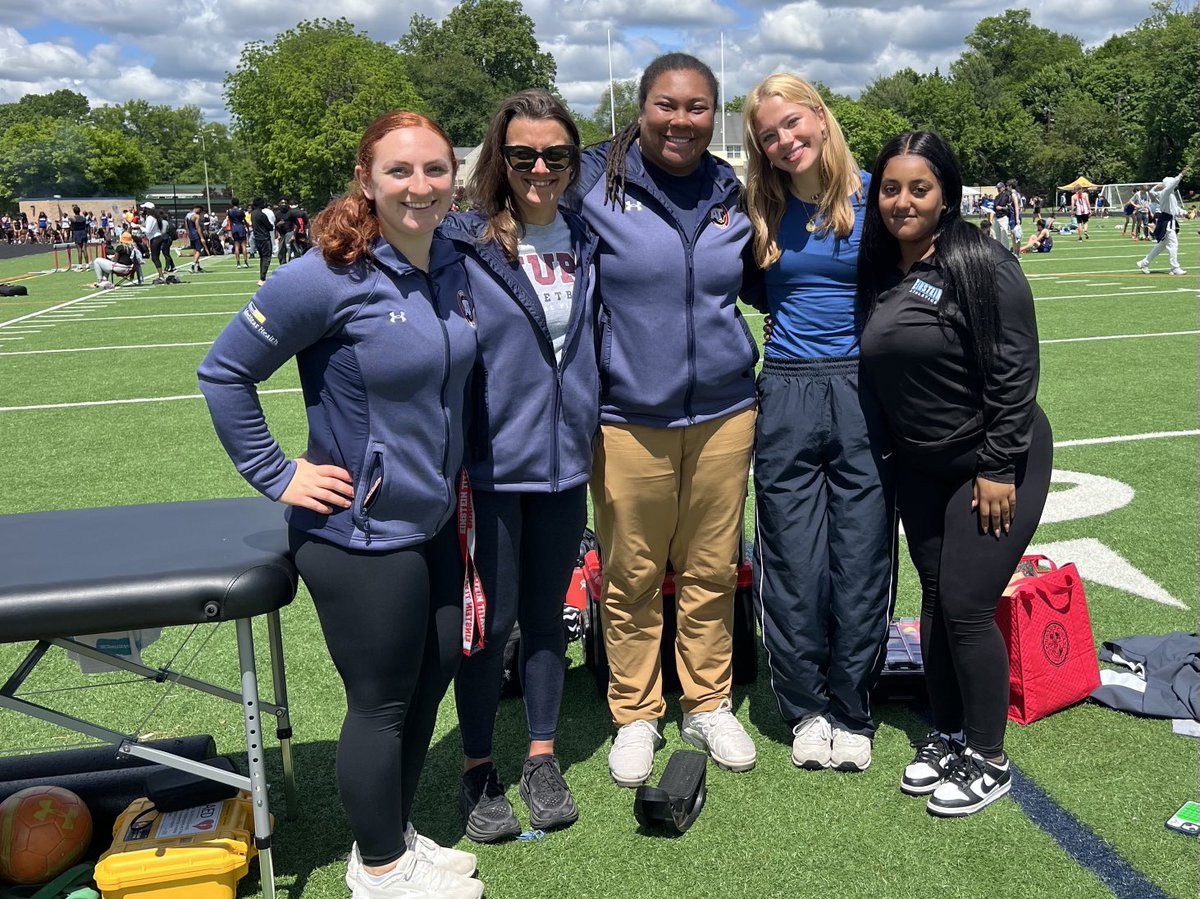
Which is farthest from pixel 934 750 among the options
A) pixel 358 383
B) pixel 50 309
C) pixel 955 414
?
pixel 50 309

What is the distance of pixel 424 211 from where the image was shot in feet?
7.79

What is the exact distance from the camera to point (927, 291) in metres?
2.82

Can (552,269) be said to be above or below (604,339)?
above

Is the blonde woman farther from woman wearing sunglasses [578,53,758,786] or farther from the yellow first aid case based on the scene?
the yellow first aid case

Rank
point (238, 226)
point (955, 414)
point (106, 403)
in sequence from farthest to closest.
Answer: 1. point (238, 226)
2. point (106, 403)
3. point (955, 414)

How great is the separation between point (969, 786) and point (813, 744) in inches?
19.6

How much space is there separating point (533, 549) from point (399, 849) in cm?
88

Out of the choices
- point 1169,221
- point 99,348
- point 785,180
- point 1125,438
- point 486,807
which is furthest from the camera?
point 1169,221

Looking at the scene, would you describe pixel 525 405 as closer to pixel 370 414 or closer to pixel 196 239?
pixel 370 414

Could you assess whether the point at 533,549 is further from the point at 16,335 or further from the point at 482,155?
the point at 16,335

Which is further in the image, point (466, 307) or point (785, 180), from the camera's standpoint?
point (785, 180)

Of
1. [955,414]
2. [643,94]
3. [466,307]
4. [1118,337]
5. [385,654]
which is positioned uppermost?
[643,94]

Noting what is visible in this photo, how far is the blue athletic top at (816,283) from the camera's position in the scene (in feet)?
10.3

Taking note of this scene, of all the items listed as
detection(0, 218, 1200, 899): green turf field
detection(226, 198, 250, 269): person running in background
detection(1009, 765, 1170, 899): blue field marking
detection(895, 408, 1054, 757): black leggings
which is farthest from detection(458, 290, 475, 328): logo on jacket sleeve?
detection(226, 198, 250, 269): person running in background
